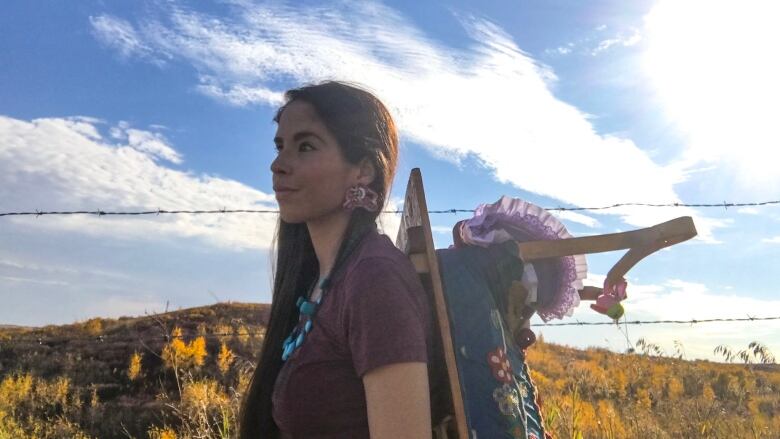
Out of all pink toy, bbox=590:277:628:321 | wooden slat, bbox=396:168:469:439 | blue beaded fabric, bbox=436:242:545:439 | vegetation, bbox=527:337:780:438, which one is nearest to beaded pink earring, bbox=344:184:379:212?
wooden slat, bbox=396:168:469:439

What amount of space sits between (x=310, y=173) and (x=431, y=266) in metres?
0.44

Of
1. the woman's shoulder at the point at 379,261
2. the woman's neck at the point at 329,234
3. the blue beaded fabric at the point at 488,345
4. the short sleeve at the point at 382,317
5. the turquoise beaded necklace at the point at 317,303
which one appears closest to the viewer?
the short sleeve at the point at 382,317

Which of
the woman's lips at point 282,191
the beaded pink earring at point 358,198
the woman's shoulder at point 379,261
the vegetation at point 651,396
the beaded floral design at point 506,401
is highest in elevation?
the woman's lips at point 282,191

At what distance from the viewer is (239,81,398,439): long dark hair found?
1.79 m

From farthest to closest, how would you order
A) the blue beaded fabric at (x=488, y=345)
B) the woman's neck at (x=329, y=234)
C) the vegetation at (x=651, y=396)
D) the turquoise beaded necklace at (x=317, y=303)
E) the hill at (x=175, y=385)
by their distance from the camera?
the hill at (x=175, y=385), the vegetation at (x=651, y=396), the woman's neck at (x=329, y=234), the turquoise beaded necklace at (x=317, y=303), the blue beaded fabric at (x=488, y=345)

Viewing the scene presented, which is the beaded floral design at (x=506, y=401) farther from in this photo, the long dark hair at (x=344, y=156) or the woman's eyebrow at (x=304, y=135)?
the woman's eyebrow at (x=304, y=135)

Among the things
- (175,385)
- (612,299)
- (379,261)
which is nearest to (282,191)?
(379,261)

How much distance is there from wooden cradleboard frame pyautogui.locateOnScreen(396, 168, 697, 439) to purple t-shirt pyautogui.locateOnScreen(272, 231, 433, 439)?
0.06 metres

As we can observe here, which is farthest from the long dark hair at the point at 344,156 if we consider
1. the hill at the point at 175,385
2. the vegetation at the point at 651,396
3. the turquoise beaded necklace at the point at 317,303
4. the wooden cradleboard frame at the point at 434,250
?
the hill at the point at 175,385

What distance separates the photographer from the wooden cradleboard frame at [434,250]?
4.87 feet

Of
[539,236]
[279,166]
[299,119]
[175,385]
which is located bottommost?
[175,385]

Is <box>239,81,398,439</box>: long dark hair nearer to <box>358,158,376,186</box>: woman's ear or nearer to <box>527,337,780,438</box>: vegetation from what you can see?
<box>358,158,376,186</box>: woman's ear

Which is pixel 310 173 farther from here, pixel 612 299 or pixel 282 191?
pixel 612 299

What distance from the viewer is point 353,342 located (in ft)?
4.59
